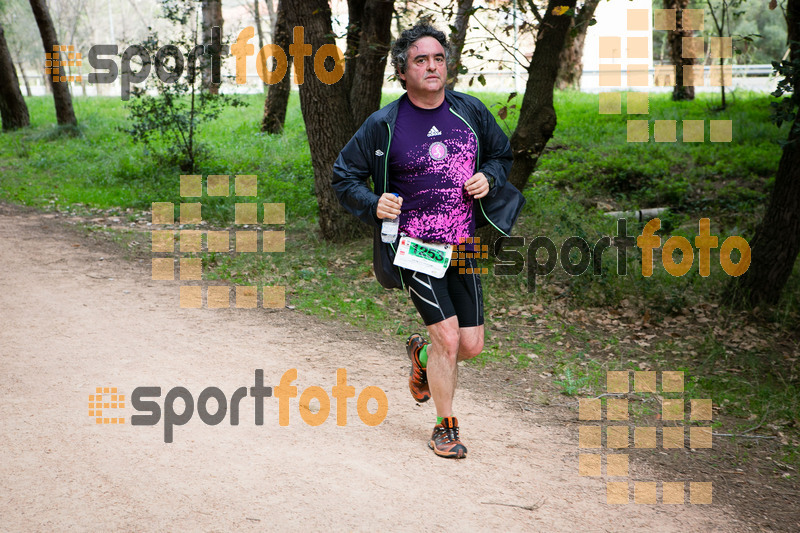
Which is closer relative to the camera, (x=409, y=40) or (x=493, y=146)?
(x=409, y=40)

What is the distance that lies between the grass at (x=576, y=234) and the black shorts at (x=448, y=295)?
2.05 meters

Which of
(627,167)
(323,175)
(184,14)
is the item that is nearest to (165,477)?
(323,175)

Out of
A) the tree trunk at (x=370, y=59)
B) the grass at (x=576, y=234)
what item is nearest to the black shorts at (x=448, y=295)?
the grass at (x=576, y=234)

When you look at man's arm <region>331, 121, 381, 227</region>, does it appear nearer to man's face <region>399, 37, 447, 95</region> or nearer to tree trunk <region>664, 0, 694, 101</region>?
man's face <region>399, 37, 447, 95</region>

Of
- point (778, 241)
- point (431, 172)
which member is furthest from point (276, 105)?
point (431, 172)

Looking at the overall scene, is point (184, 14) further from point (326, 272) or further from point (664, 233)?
point (664, 233)

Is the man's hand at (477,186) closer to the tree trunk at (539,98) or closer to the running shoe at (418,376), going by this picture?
the running shoe at (418,376)

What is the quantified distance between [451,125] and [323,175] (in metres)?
5.92

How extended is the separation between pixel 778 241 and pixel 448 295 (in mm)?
4815

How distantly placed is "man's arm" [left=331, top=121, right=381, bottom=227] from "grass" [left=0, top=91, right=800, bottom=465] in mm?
2875

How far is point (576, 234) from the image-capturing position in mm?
9688

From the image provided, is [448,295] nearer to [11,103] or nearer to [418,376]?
[418,376]

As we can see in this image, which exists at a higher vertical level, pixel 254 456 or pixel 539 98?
pixel 539 98

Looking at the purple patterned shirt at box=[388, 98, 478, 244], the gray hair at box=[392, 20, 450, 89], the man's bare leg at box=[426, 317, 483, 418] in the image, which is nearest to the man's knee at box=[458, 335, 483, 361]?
the man's bare leg at box=[426, 317, 483, 418]
